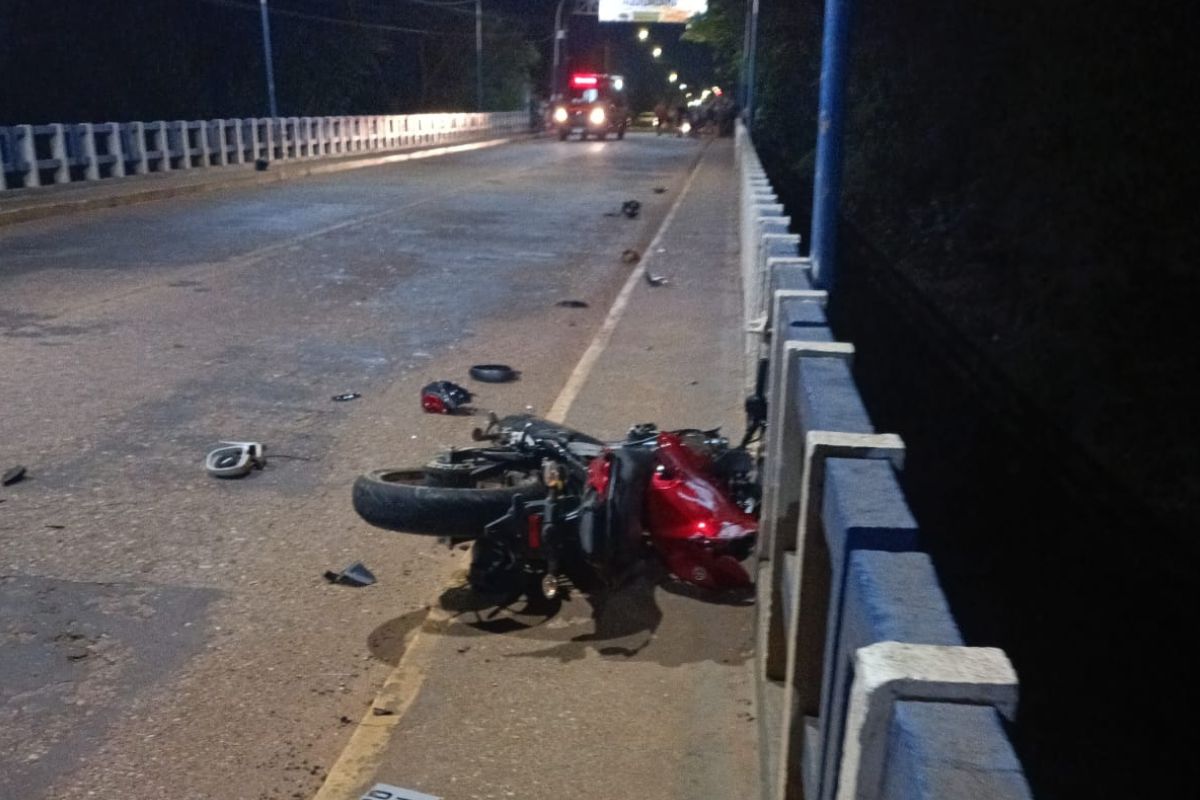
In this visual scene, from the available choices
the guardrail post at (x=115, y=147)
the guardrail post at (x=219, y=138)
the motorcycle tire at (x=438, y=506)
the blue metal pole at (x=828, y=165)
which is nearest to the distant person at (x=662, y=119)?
the guardrail post at (x=219, y=138)

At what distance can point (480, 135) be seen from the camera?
164ft

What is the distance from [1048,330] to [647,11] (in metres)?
54.0

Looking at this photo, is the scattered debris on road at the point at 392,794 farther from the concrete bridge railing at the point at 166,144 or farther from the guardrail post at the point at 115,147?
the guardrail post at the point at 115,147

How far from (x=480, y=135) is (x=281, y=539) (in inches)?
1826

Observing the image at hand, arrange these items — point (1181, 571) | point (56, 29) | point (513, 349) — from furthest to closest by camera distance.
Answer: point (56, 29), point (513, 349), point (1181, 571)

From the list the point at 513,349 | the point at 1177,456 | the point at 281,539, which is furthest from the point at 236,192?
the point at 281,539

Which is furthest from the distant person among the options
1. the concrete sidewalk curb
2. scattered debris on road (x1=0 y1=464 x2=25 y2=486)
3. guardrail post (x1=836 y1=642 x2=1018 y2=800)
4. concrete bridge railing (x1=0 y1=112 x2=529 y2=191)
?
guardrail post (x1=836 y1=642 x2=1018 y2=800)

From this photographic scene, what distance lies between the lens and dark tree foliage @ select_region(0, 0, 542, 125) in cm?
3200

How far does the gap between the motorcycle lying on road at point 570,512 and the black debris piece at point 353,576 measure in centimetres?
37

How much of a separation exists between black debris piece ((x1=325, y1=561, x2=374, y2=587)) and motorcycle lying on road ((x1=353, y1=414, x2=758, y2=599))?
37 centimetres

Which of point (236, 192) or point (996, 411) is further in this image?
point (236, 192)

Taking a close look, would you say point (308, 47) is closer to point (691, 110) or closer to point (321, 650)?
point (691, 110)

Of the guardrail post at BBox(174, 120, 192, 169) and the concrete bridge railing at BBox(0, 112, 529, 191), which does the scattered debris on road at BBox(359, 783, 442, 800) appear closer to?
the concrete bridge railing at BBox(0, 112, 529, 191)

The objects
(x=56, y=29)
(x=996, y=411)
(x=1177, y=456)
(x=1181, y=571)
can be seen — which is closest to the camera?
(x=1181, y=571)
